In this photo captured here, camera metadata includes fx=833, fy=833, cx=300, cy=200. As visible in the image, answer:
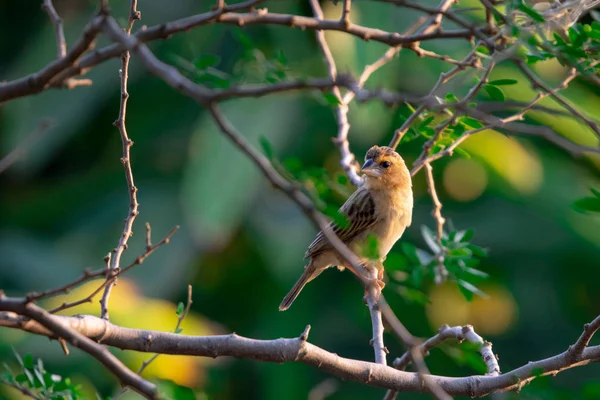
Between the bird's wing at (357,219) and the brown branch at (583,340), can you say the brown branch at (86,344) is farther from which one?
the bird's wing at (357,219)

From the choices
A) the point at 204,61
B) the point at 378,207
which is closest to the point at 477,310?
the point at 378,207

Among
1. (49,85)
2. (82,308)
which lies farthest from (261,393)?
(49,85)

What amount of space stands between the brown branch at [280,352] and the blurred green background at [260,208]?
22.3 feet

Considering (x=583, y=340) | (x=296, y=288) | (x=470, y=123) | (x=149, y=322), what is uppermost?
(x=470, y=123)

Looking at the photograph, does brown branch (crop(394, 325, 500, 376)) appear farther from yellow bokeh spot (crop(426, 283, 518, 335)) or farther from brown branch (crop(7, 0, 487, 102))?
yellow bokeh spot (crop(426, 283, 518, 335))

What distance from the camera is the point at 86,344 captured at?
6.30ft

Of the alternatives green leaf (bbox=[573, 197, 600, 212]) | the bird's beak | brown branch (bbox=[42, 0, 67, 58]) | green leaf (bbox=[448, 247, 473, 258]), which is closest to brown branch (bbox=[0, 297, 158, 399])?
brown branch (bbox=[42, 0, 67, 58])

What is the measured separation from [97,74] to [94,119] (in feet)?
3.96

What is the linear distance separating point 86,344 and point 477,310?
9779mm

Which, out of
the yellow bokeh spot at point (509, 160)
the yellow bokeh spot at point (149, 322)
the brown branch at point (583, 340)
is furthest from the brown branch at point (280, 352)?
the yellow bokeh spot at point (509, 160)

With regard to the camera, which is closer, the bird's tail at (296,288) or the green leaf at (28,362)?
the green leaf at (28,362)

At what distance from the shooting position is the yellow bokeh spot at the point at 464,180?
11.8 m

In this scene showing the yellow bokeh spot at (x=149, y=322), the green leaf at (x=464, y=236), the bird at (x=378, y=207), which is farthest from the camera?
the yellow bokeh spot at (x=149, y=322)

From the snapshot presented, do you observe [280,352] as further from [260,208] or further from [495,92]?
[260,208]
